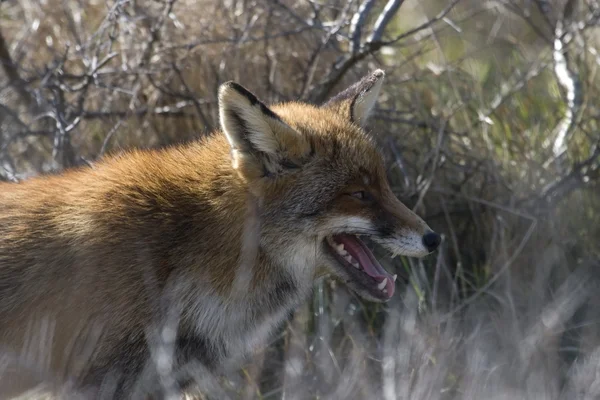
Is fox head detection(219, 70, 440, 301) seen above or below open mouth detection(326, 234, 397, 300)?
above

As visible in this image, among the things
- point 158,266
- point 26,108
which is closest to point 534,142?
point 158,266

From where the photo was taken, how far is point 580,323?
5043 mm

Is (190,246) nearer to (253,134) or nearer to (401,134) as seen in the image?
(253,134)

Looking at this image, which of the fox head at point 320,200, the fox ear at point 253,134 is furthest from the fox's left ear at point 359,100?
the fox ear at point 253,134

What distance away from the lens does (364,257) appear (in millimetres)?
4070

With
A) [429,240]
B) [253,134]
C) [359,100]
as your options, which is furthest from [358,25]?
[429,240]

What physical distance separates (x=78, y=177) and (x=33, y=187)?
0.75ft

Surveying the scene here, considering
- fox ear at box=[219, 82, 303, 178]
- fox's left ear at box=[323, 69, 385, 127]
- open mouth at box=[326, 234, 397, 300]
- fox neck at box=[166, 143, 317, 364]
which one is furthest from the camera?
fox's left ear at box=[323, 69, 385, 127]

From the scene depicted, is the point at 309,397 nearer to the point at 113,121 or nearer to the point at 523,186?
the point at 523,186

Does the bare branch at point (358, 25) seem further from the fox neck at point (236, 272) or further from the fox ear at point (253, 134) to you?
the fox neck at point (236, 272)

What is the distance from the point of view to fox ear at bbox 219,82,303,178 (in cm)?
357

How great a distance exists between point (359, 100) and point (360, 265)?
3.23 ft

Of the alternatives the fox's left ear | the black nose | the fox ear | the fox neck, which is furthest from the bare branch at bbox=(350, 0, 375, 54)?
the black nose

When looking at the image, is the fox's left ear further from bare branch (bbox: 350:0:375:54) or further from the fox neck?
bare branch (bbox: 350:0:375:54)
